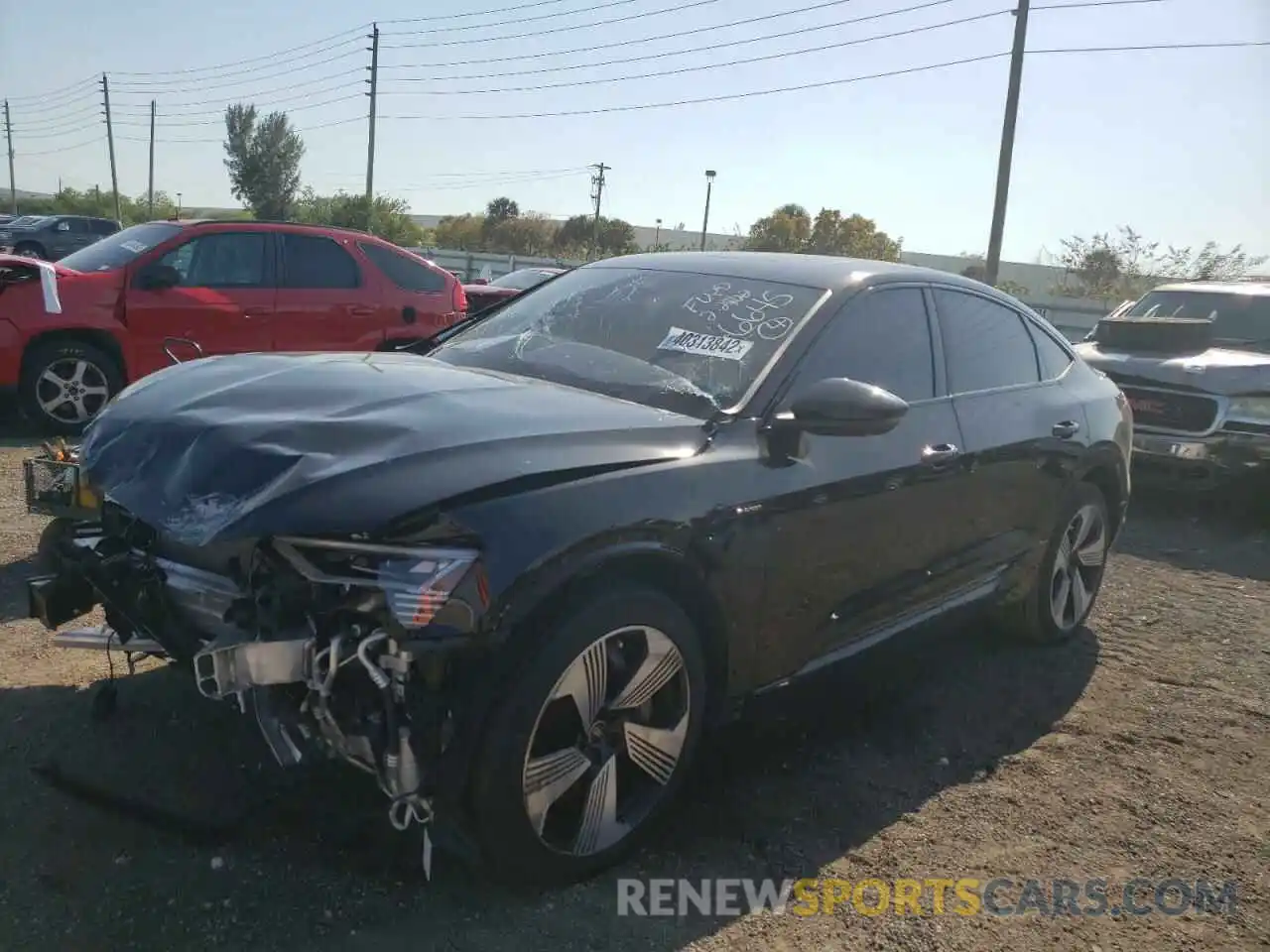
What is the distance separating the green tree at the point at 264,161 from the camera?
215ft

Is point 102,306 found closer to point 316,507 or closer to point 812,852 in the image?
point 316,507

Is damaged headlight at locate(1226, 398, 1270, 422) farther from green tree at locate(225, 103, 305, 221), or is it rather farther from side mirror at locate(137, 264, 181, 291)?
green tree at locate(225, 103, 305, 221)

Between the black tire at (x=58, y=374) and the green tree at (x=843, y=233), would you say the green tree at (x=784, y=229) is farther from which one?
the black tire at (x=58, y=374)

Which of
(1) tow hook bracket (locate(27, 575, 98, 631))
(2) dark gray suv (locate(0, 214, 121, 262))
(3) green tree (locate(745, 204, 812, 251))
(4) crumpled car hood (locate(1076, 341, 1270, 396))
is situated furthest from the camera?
(3) green tree (locate(745, 204, 812, 251))

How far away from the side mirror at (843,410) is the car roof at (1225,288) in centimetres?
737

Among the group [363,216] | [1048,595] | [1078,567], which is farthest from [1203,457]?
[363,216]

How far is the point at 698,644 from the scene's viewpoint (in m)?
2.89

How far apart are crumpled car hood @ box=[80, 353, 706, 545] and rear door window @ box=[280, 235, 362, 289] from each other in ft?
18.0

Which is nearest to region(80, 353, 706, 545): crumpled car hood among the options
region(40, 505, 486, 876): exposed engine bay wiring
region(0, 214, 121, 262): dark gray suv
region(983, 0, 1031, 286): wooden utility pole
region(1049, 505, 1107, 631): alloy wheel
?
region(40, 505, 486, 876): exposed engine bay wiring

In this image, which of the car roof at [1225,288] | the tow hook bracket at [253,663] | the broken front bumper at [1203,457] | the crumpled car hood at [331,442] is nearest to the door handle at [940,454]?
the crumpled car hood at [331,442]

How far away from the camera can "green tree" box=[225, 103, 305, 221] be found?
215 feet

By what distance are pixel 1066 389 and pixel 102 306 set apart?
6.71 metres

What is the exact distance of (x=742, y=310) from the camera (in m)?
3.62

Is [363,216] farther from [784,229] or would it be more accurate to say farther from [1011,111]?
[1011,111]
